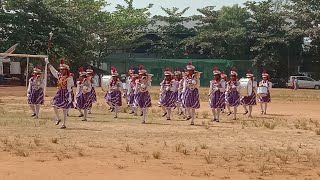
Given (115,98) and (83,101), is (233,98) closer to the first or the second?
(115,98)

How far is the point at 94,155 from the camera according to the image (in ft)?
35.5

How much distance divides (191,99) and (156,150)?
6188 millimetres

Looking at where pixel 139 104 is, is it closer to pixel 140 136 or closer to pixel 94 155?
pixel 140 136

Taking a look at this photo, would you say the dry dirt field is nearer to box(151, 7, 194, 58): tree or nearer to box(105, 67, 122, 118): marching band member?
box(105, 67, 122, 118): marching band member

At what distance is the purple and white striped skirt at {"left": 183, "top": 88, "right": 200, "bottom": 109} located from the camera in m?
17.6

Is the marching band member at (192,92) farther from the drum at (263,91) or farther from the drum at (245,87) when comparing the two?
the drum at (263,91)

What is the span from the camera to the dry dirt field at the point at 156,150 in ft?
30.3

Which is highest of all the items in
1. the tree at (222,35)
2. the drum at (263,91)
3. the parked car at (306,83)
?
the tree at (222,35)

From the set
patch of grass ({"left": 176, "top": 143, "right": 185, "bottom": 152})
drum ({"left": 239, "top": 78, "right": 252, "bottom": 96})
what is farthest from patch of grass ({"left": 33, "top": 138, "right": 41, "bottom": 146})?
drum ({"left": 239, "top": 78, "right": 252, "bottom": 96})

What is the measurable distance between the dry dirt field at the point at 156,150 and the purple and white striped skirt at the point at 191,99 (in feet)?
2.28

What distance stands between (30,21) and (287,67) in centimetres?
2373

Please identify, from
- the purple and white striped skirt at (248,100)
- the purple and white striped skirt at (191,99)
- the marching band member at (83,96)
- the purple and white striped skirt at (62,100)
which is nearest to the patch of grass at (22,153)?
the purple and white striped skirt at (62,100)

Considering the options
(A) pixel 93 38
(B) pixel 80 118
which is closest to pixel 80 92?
(B) pixel 80 118

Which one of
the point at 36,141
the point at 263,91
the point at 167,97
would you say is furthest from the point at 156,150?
the point at 263,91
